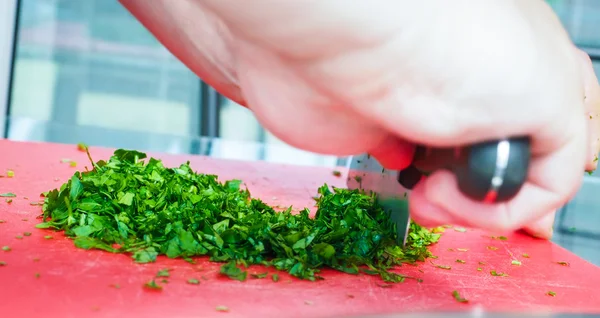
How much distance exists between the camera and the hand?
0.69 meters

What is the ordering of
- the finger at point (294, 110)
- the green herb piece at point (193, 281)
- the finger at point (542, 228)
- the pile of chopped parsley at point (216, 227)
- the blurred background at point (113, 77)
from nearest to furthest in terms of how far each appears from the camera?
1. the finger at point (294, 110)
2. the green herb piece at point (193, 281)
3. the pile of chopped parsley at point (216, 227)
4. the finger at point (542, 228)
5. the blurred background at point (113, 77)

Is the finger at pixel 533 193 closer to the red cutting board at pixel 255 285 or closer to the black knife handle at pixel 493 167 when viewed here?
the black knife handle at pixel 493 167

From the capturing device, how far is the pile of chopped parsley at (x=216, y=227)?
1.14 meters

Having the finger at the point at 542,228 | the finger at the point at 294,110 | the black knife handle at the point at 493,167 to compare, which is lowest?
the finger at the point at 542,228

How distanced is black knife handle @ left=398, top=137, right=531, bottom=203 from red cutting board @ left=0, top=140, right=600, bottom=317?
0.24 m

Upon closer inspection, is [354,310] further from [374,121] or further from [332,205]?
[332,205]

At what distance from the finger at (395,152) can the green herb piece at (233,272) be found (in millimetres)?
297

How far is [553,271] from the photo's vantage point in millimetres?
1380

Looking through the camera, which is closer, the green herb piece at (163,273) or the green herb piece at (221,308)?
the green herb piece at (221,308)

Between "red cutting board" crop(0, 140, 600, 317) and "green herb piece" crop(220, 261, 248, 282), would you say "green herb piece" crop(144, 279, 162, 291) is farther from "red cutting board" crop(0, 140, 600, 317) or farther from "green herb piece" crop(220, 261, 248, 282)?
"green herb piece" crop(220, 261, 248, 282)

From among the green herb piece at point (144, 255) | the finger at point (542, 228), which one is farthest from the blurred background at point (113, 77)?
the green herb piece at point (144, 255)

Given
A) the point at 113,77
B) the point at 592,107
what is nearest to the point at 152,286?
the point at 592,107

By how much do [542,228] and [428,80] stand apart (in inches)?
42.7

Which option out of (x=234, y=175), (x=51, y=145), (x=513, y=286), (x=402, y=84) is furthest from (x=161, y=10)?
(x=51, y=145)
